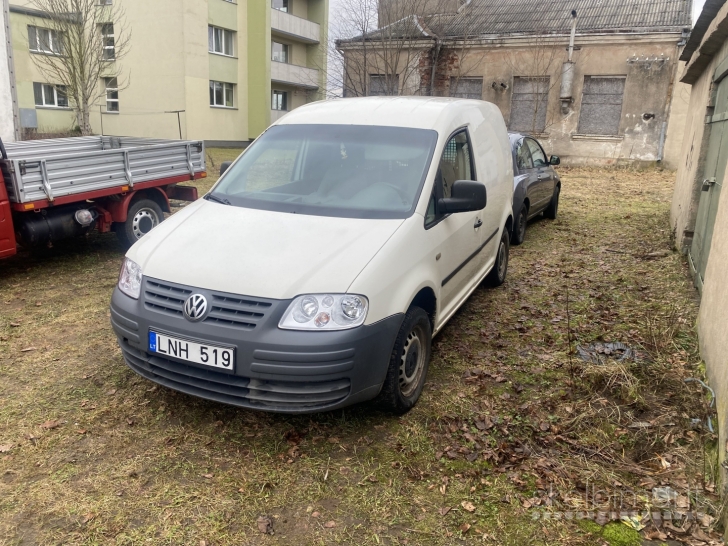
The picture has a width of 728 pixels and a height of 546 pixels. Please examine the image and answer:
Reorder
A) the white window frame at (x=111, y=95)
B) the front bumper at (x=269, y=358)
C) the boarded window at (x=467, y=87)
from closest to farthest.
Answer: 1. the front bumper at (x=269, y=358)
2. the boarded window at (x=467, y=87)
3. the white window frame at (x=111, y=95)

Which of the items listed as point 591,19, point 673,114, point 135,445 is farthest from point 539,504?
point 591,19

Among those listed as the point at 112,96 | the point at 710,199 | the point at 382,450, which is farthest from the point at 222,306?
the point at 112,96

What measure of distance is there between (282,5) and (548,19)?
18221 millimetres

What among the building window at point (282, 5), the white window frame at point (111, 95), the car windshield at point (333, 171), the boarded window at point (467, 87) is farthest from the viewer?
the building window at point (282, 5)

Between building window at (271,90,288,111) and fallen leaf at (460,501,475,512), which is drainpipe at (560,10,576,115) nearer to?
building window at (271,90,288,111)

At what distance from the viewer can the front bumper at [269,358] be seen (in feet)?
10.1

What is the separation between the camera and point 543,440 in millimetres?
3547

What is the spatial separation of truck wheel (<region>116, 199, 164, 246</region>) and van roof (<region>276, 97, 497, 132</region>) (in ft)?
11.7

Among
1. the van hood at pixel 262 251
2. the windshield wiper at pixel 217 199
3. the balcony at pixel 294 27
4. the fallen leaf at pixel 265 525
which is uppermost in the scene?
the balcony at pixel 294 27

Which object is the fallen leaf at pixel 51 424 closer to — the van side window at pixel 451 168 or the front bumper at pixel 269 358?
the front bumper at pixel 269 358

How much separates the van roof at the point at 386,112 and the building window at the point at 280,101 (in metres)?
31.9

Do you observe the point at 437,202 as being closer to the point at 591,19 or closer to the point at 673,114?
the point at 673,114

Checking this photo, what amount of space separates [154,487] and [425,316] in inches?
77.2

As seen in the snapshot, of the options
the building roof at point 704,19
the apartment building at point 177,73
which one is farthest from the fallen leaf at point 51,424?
the apartment building at point 177,73
